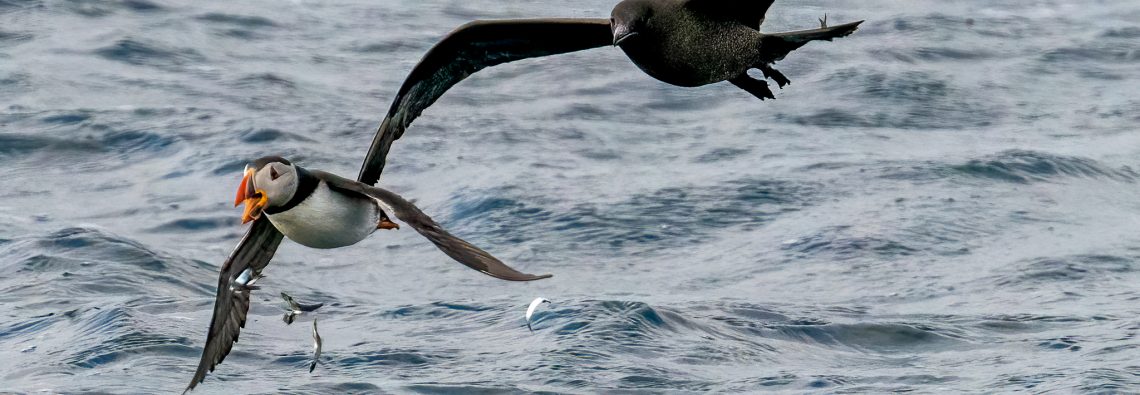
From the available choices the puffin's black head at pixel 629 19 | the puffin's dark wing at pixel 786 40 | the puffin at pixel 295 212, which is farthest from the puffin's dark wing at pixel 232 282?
the puffin's dark wing at pixel 786 40

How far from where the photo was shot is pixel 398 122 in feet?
27.0

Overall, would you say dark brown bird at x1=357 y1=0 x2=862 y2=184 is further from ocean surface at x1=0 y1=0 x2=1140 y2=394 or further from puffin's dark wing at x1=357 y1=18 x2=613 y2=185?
ocean surface at x1=0 y1=0 x2=1140 y2=394

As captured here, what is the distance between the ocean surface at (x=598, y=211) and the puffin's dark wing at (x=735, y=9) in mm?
6019

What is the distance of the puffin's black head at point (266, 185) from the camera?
6926 mm

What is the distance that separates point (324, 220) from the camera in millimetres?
7082

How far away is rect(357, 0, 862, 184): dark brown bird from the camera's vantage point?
7.41 metres

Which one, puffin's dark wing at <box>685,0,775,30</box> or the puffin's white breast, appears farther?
puffin's dark wing at <box>685,0,775,30</box>

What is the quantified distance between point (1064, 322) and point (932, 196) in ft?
11.4

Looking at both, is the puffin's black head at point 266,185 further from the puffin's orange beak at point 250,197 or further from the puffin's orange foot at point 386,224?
the puffin's orange foot at point 386,224

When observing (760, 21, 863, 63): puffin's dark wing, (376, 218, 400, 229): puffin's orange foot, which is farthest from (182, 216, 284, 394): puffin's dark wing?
(760, 21, 863, 63): puffin's dark wing

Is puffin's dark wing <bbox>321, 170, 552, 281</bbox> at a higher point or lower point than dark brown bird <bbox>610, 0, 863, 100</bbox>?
lower

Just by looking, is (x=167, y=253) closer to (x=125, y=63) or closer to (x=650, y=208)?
(x=650, y=208)

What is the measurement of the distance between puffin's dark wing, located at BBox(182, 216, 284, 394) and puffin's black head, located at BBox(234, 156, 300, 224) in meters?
0.50

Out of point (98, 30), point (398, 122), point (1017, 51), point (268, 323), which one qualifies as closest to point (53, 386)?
point (268, 323)
